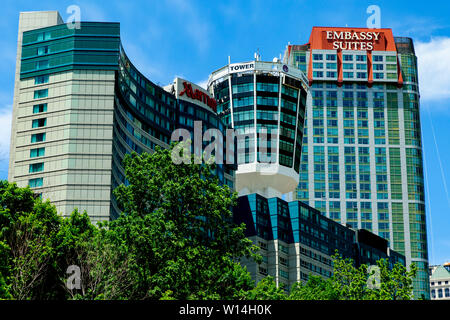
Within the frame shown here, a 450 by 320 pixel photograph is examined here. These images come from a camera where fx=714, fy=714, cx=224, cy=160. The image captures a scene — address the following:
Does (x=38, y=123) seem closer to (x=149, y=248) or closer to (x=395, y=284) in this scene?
(x=395, y=284)

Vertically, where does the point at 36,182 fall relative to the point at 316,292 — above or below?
above

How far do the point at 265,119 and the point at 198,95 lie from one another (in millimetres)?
34449

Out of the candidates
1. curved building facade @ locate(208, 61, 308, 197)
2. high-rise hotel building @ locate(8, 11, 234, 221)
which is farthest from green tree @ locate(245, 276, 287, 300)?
curved building facade @ locate(208, 61, 308, 197)

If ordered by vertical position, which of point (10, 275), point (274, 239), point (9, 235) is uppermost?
point (274, 239)

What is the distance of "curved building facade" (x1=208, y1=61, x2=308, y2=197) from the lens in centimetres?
18862

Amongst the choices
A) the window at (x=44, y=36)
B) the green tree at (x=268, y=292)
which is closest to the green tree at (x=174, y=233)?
the green tree at (x=268, y=292)

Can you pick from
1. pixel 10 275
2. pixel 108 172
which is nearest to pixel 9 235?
pixel 10 275

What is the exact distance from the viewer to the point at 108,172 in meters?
121

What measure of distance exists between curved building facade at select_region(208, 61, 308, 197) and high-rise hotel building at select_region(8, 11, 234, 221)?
59876mm

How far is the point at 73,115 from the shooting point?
124 meters

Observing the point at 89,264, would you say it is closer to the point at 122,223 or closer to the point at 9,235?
the point at 122,223

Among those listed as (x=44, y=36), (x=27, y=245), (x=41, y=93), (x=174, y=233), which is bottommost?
(x=27, y=245)

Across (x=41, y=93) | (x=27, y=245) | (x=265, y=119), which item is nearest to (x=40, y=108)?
(x=41, y=93)
